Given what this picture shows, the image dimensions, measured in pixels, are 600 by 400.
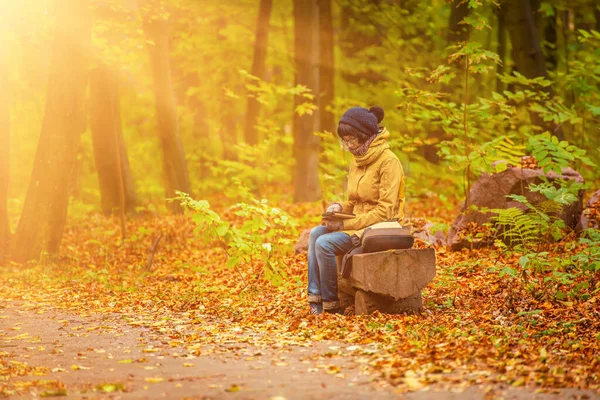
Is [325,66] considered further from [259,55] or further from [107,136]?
[107,136]

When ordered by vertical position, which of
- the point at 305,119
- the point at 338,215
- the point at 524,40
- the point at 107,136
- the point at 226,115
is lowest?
the point at 338,215

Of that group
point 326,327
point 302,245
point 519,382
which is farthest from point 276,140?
point 519,382

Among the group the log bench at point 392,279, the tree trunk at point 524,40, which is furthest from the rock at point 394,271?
the tree trunk at point 524,40

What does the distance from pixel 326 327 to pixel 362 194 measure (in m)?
1.49

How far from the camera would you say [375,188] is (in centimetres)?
838

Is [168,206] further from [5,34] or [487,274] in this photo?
[487,274]

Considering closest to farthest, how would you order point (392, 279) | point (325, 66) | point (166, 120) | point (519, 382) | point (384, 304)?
point (519, 382)
point (392, 279)
point (384, 304)
point (166, 120)
point (325, 66)

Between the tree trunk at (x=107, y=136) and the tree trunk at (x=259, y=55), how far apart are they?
3.56 m

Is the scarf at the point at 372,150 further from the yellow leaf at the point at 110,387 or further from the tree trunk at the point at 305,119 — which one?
the tree trunk at the point at 305,119

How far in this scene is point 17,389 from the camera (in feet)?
19.1

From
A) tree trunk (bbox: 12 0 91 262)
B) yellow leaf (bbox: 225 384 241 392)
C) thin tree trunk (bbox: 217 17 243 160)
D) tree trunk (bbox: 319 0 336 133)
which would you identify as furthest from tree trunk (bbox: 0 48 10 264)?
yellow leaf (bbox: 225 384 241 392)

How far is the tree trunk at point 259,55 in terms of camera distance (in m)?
21.9

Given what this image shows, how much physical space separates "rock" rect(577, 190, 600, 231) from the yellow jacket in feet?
12.5

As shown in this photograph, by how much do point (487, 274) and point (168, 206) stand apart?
42.7ft
